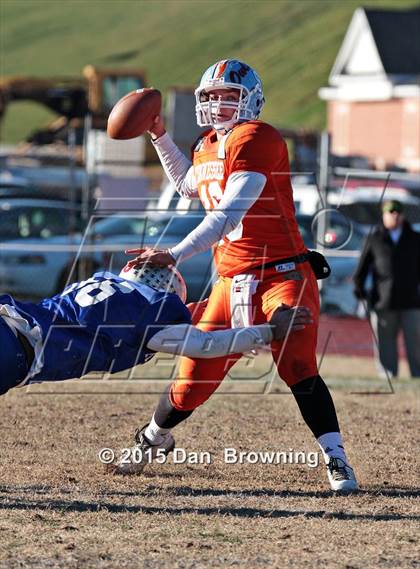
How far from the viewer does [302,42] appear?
80.1 m

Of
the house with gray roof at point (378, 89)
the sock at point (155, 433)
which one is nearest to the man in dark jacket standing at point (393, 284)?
the sock at point (155, 433)

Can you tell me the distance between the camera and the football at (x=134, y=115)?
21.3 feet

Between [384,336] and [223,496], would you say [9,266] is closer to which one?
[384,336]

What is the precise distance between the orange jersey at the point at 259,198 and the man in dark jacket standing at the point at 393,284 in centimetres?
600

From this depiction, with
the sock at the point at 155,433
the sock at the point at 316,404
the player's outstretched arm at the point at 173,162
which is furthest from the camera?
the player's outstretched arm at the point at 173,162

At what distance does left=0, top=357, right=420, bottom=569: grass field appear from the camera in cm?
505

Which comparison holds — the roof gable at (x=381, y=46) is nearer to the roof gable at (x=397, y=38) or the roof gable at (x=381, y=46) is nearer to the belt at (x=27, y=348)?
the roof gable at (x=397, y=38)

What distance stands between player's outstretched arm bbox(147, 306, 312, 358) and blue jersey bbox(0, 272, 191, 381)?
6cm

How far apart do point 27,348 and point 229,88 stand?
1720 mm

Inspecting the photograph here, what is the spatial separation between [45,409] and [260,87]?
10.4 ft

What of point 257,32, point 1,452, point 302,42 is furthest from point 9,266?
point 257,32

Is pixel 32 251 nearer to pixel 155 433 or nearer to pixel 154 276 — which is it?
pixel 155 433

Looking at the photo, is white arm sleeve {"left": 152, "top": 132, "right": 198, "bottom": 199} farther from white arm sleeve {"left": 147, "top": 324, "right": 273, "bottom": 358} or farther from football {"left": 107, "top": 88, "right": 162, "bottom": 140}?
white arm sleeve {"left": 147, "top": 324, "right": 273, "bottom": 358}

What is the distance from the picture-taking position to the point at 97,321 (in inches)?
220
